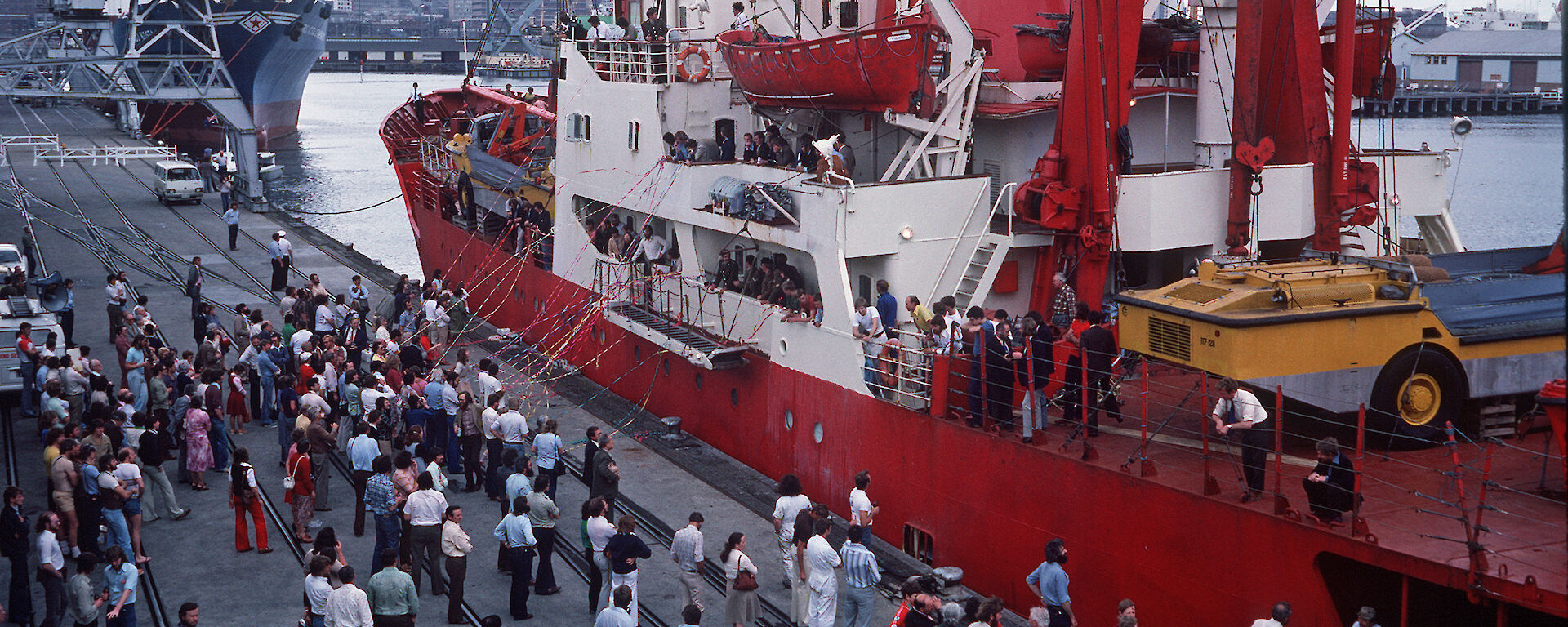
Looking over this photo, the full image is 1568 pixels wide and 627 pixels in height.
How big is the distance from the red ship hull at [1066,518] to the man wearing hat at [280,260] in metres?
12.0

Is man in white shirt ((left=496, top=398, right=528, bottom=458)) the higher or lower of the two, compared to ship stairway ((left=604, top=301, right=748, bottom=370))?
lower

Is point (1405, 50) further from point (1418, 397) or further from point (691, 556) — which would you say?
point (691, 556)

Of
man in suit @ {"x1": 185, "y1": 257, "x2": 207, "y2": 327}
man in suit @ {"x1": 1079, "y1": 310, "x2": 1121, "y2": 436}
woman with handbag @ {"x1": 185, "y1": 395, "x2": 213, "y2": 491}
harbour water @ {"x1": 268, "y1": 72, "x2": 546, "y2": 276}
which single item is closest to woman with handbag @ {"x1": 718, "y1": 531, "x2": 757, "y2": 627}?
man in suit @ {"x1": 1079, "y1": 310, "x2": 1121, "y2": 436}

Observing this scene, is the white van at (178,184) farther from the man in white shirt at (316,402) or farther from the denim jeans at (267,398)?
the man in white shirt at (316,402)

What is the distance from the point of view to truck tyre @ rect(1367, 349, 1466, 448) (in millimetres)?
11062

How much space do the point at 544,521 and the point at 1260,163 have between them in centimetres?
825

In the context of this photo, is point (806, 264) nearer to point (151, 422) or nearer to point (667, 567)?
point (667, 567)

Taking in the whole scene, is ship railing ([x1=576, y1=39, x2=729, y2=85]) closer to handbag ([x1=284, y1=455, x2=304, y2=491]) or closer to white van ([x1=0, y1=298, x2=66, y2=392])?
handbag ([x1=284, y1=455, x2=304, y2=491])

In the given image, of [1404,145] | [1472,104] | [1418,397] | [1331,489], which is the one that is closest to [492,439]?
[1331,489]

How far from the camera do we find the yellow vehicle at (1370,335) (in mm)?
10859

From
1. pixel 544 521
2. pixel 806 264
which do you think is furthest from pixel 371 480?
pixel 806 264

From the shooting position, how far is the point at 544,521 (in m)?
12.4

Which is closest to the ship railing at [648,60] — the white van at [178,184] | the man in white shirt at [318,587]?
the man in white shirt at [318,587]

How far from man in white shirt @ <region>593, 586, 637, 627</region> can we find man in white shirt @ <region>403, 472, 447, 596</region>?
9.08 ft
